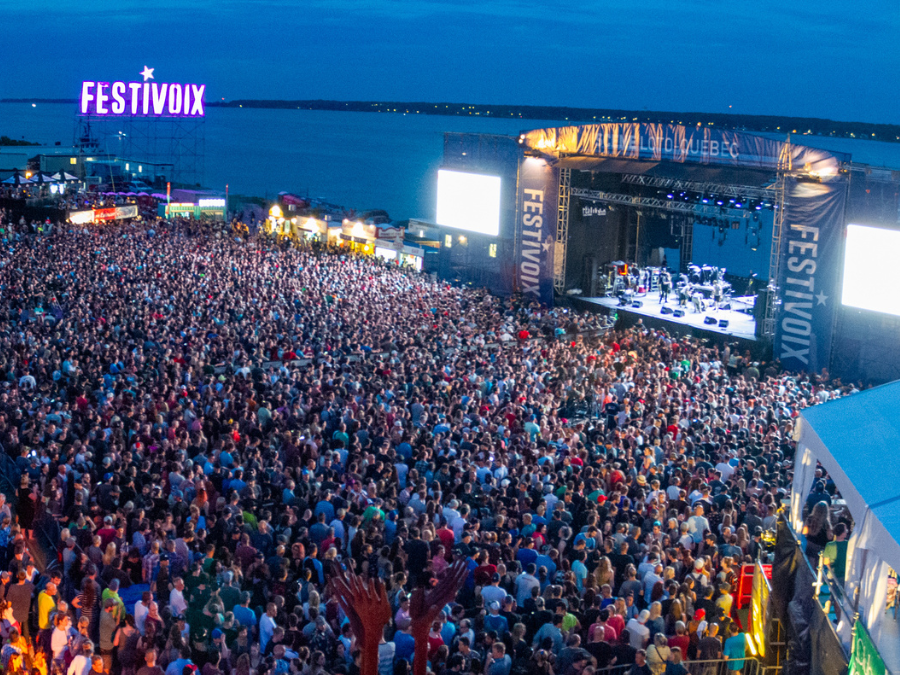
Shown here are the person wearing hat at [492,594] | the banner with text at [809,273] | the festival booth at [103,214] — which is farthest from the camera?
the festival booth at [103,214]

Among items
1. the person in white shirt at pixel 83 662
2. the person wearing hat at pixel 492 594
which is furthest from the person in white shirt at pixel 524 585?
the person in white shirt at pixel 83 662

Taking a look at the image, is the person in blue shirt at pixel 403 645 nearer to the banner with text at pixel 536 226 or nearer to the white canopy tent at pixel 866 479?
the white canopy tent at pixel 866 479

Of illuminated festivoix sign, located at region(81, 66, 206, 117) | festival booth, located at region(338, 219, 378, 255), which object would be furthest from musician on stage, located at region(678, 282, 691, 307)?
illuminated festivoix sign, located at region(81, 66, 206, 117)

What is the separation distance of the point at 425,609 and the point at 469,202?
78.5 ft

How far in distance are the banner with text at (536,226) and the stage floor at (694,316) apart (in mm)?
1427

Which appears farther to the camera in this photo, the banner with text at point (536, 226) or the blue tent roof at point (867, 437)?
the banner with text at point (536, 226)

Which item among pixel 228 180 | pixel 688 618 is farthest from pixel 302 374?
pixel 228 180

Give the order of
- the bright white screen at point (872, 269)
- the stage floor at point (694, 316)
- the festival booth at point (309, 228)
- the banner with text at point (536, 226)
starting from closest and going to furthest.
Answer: the bright white screen at point (872, 269), the stage floor at point (694, 316), the banner with text at point (536, 226), the festival booth at point (309, 228)

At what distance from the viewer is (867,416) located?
7.11 meters

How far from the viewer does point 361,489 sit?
9.46 meters

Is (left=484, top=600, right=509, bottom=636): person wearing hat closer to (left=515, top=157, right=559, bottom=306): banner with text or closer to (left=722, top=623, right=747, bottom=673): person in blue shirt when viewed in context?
(left=722, top=623, right=747, bottom=673): person in blue shirt

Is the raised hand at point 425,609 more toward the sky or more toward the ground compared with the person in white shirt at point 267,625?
more toward the sky

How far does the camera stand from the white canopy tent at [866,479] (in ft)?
18.6

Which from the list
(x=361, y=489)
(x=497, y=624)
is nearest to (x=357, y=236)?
(x=361, y=489)
